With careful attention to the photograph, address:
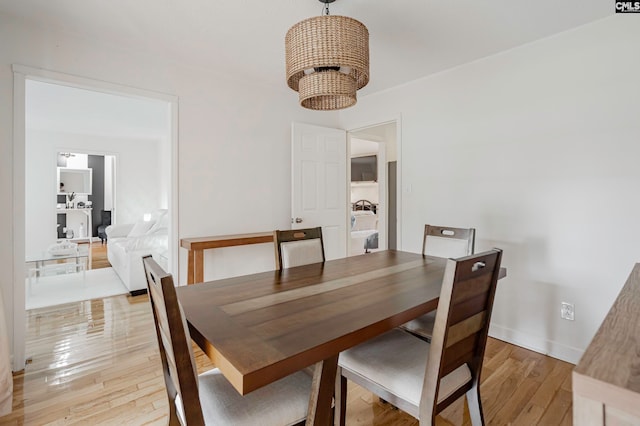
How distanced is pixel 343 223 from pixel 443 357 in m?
3.02

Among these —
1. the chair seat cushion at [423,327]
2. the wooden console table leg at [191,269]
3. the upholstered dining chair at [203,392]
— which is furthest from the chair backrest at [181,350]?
the wooden console table leg at [191,269]

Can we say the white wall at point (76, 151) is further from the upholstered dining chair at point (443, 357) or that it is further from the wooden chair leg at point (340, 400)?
the upholstered dining chair at point (443, 357)

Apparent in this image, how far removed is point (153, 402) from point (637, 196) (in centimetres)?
329

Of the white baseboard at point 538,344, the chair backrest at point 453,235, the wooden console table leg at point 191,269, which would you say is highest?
the chair backrest at point 453,235

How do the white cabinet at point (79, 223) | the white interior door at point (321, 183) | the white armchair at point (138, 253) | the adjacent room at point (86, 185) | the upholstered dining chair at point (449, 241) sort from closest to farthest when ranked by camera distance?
the upholstered dining chair at point (449, 241) → the white interior door at point (321, 183) → the white armchair at point (138, 253) → the adjacent room at point (86, 185) → the white cabinet at point (79, 223)

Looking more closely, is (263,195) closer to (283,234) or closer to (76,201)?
(283,234)

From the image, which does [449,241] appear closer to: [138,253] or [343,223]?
[343,223]

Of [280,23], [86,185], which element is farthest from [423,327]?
[86,185]

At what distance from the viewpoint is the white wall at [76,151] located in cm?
568

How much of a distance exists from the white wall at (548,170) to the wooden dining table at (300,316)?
4.00 feet

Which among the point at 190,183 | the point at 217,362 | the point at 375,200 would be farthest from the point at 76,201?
the point at 217,362

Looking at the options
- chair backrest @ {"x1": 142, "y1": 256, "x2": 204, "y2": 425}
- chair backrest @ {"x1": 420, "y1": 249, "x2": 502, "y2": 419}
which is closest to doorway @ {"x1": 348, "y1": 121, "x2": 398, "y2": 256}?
chair backrest @ {"x1": 420, "y1": 249, "x2": 502, "y2": 419}

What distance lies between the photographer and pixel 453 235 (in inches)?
92.1

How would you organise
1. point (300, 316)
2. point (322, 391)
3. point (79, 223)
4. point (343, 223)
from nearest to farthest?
point (322, 391), point (300, 316), point (343, 223), point (79, 223)
